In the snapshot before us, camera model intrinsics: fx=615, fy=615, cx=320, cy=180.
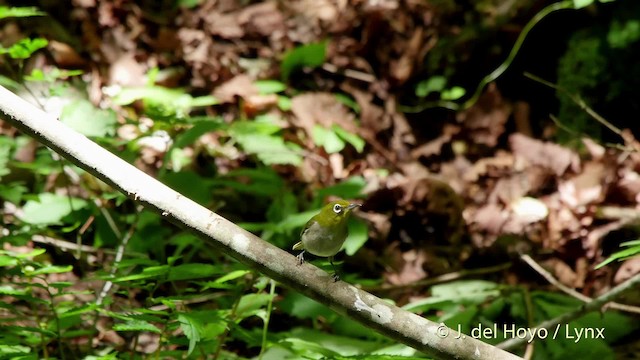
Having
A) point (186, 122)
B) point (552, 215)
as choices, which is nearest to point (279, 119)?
point (186, 122)

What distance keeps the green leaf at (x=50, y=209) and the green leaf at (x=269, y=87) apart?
2096 millimetres

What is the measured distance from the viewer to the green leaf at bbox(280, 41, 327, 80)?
5.65 metres

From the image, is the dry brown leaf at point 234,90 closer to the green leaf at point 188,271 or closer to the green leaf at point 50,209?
the green leaf at point 50,209

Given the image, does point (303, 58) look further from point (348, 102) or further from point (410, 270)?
point (410, 270)

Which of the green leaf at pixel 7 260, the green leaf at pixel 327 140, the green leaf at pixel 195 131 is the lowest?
the green leaf at pixel 7 260

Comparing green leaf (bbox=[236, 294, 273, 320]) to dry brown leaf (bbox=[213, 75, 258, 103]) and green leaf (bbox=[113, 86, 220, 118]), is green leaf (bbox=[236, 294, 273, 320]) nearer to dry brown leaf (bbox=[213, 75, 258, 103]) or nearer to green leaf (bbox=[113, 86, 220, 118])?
green leaf (bbox=[113, 86, 220, 118])

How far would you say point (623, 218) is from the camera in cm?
427

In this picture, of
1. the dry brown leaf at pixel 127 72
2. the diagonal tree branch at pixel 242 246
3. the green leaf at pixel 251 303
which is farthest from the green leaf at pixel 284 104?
the diagonal tree branch at pixel 242 246

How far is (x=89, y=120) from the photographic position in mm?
Answer: 3686

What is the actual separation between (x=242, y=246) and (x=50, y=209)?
2.17 meters

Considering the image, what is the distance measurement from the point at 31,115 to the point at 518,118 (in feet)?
14.7

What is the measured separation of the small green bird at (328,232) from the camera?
2.46 m

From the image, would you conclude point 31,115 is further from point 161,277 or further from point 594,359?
point 594,359

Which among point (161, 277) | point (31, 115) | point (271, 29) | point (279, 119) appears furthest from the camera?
point (271, 29)
